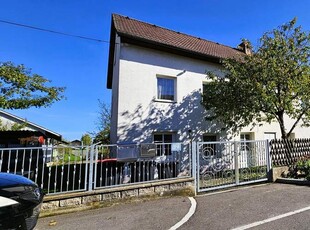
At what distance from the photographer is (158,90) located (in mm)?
11516

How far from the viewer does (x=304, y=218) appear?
4.39 metres

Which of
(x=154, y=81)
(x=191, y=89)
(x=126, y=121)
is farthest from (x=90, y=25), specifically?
(x=191, y=89)

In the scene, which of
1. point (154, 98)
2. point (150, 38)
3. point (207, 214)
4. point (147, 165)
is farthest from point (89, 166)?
point (150, 38)

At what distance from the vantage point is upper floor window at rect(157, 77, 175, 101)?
11555 millimetres

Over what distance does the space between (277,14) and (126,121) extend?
29.8ft

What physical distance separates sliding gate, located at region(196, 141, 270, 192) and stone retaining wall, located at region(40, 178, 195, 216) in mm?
764

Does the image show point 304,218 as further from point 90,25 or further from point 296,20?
point 90,25

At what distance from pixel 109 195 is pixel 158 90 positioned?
6.99 metres

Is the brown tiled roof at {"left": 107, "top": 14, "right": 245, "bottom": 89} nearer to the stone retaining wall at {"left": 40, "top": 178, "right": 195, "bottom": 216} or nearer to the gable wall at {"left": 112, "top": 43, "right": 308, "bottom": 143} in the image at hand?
the gable wall at {"left": 112, "top": 43, "right": 308, "bottom": 143}

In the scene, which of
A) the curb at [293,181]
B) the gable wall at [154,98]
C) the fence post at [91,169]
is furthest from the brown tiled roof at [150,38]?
the curb at [293,181]

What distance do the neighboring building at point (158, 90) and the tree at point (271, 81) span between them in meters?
1.56

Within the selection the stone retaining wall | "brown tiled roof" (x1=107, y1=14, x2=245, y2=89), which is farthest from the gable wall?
the stone retaining wall

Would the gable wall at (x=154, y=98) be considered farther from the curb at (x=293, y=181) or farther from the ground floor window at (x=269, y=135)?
the curb at (x=293, y=181)

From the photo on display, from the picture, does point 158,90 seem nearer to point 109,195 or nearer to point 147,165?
point 147,165
